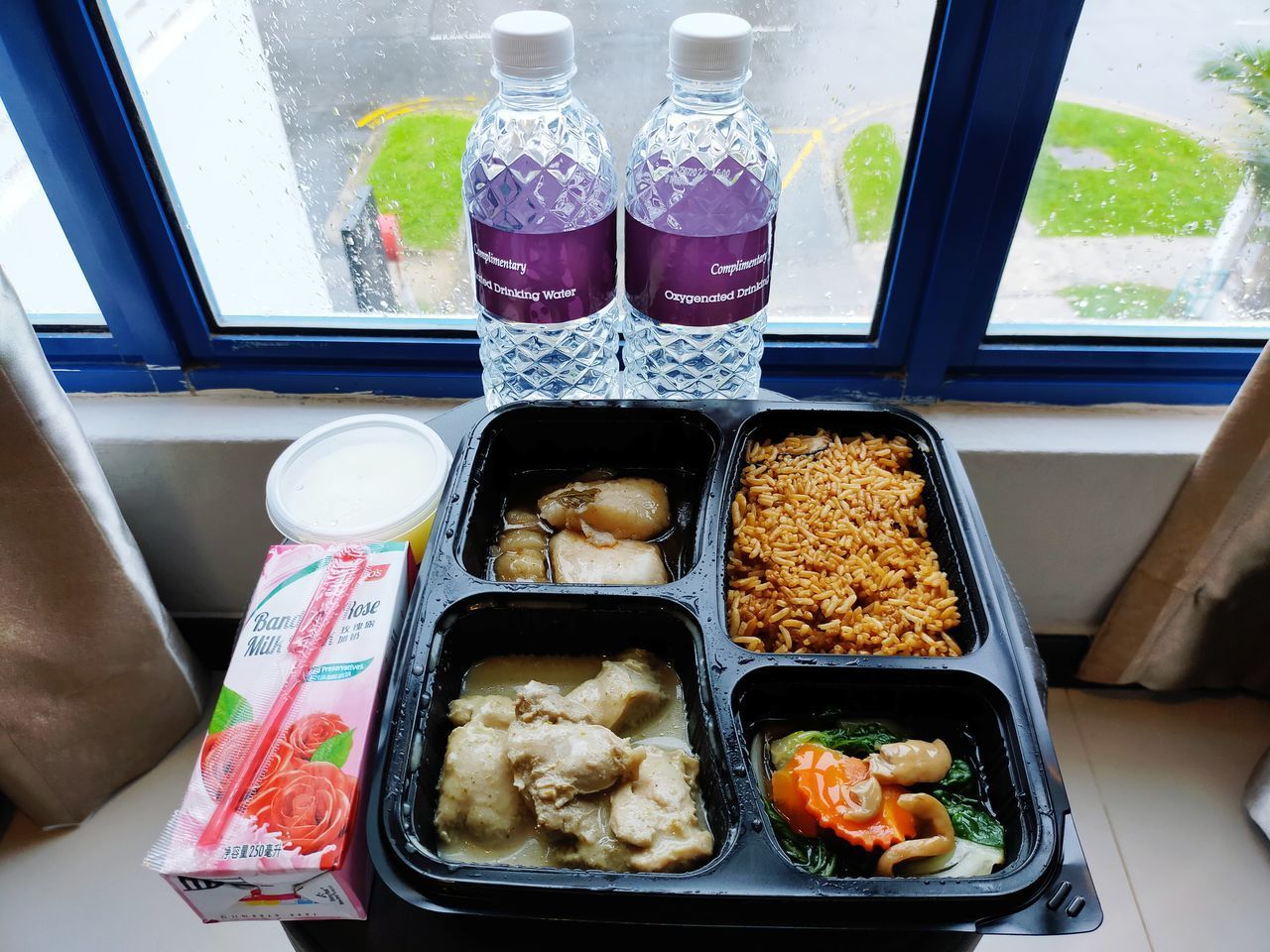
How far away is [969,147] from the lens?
5.26ft

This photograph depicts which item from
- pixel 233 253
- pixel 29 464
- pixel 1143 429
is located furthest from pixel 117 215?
pixel 1143 429

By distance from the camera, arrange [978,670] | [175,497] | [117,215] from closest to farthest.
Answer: [978,670]
[117,215]
[175,497]

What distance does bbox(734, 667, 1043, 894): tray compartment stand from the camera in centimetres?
102

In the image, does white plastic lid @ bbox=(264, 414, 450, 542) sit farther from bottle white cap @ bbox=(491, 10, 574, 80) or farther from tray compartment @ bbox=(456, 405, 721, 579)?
bottle white cap @ bbox=(491, 10, 574, 80)

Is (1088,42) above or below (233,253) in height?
above

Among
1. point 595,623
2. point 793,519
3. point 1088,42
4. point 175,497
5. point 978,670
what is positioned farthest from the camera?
point 175,497

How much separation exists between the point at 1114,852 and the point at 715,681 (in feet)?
4.58

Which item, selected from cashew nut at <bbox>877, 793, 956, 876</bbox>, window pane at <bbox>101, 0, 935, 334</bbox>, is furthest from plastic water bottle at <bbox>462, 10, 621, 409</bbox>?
cashew nut at <bbox>877, 793, 956, 876</bbox>

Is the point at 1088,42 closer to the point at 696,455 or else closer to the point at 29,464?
the point at 696,455

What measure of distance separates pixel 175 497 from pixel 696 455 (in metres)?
1.28

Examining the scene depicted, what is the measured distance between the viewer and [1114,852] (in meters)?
1.96

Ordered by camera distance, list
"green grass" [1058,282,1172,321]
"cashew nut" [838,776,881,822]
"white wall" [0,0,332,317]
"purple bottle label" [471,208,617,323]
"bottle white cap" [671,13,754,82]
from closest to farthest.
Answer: "cashew nut" [838,776,881,822], "bottle white cap" [671,13,754,82], "purple bottle label" [471,208,617,323], "white wall" [0,0,332,317], "green grass" [1058,282,1172,321]

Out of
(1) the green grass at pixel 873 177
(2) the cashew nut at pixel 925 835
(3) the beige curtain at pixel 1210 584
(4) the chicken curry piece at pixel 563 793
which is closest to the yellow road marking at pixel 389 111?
(1) the green grass at pixel 873 177

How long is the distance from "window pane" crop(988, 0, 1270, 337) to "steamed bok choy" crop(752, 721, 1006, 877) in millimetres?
1175
